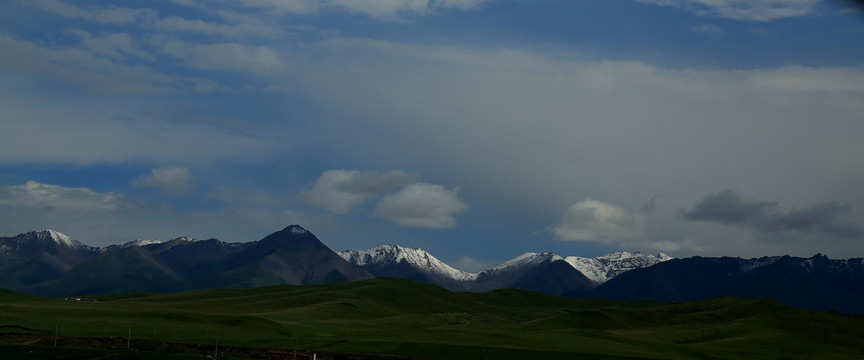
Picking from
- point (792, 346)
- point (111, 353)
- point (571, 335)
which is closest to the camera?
point (111, 353)

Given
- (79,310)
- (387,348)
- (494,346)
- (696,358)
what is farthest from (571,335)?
(79,310)

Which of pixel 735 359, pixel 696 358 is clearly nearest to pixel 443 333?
pixel 696 358

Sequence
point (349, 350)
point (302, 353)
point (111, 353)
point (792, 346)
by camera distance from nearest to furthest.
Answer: point (111, 353), point (302, 353), point (349, 350), point (792, 346)

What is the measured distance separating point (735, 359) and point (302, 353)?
95.5m

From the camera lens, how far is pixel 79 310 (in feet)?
613

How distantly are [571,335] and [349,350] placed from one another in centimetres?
7072

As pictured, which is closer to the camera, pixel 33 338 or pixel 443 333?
pixel 33 338

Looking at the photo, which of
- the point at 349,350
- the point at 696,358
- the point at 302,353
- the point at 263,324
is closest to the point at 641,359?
the point at 696,358

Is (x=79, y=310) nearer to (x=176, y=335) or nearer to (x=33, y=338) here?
(x=176, y=335)

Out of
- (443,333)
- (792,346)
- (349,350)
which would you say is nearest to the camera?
(349,350)

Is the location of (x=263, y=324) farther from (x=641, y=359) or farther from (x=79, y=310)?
(x=641, y=359)

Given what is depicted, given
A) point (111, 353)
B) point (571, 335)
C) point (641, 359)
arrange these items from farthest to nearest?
point (571, 335) < point (641, 359) < point (111, 353)

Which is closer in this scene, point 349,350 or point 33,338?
point 33,338

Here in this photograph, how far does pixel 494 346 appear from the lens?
460 feet
